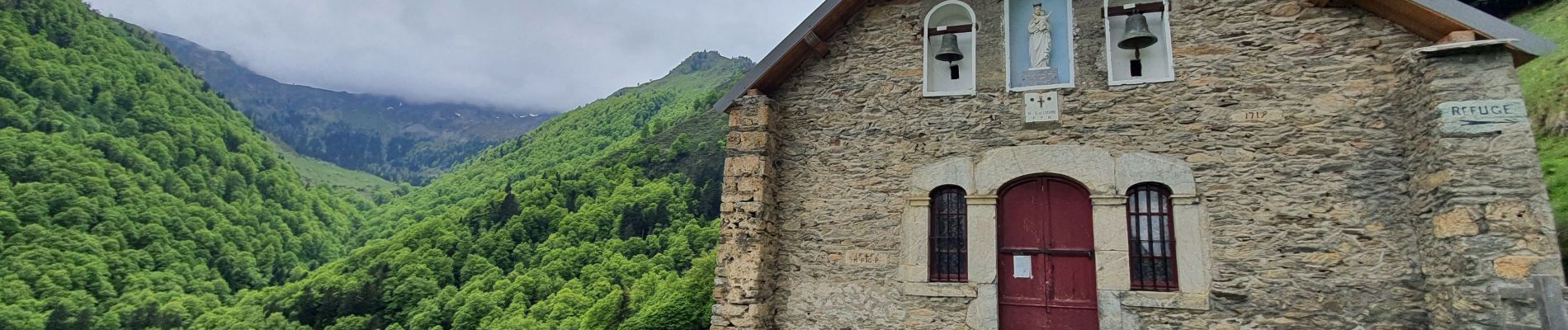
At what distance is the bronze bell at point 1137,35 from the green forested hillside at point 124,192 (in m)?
62.6

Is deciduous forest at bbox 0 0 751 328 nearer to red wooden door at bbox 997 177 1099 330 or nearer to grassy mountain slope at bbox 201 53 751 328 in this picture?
grassy mountain slope at bbox 201 53 751 328

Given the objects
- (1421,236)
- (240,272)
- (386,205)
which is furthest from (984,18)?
(386,205)

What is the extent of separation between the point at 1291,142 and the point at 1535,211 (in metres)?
1.63

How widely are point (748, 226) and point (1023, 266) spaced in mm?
2820

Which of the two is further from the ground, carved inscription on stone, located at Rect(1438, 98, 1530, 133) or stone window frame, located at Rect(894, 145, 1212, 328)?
carved inscription on stone, located at Rect(1438, 98, 1530, 133)

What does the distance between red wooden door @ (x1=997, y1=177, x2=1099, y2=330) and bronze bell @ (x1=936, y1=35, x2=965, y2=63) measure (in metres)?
1.47

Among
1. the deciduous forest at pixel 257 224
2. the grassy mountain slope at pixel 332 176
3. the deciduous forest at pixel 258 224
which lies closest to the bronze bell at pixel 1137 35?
the deciduous forest at pixel 257 224

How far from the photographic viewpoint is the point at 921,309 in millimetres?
7238

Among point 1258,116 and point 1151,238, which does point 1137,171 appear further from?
point 1258,116

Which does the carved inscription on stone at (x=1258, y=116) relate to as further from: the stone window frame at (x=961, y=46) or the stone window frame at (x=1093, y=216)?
the stone window frame at (x=961, y=46)

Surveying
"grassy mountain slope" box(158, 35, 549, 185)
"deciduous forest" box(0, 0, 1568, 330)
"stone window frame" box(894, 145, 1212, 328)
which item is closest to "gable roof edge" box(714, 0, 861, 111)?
"stone window frame" box(894, 145, 1212, 328)

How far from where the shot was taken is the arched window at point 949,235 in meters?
7.38

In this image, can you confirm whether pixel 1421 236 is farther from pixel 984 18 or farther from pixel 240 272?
pixel 240 272

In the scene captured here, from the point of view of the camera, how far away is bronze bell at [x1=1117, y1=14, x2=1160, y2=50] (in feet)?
22.4
